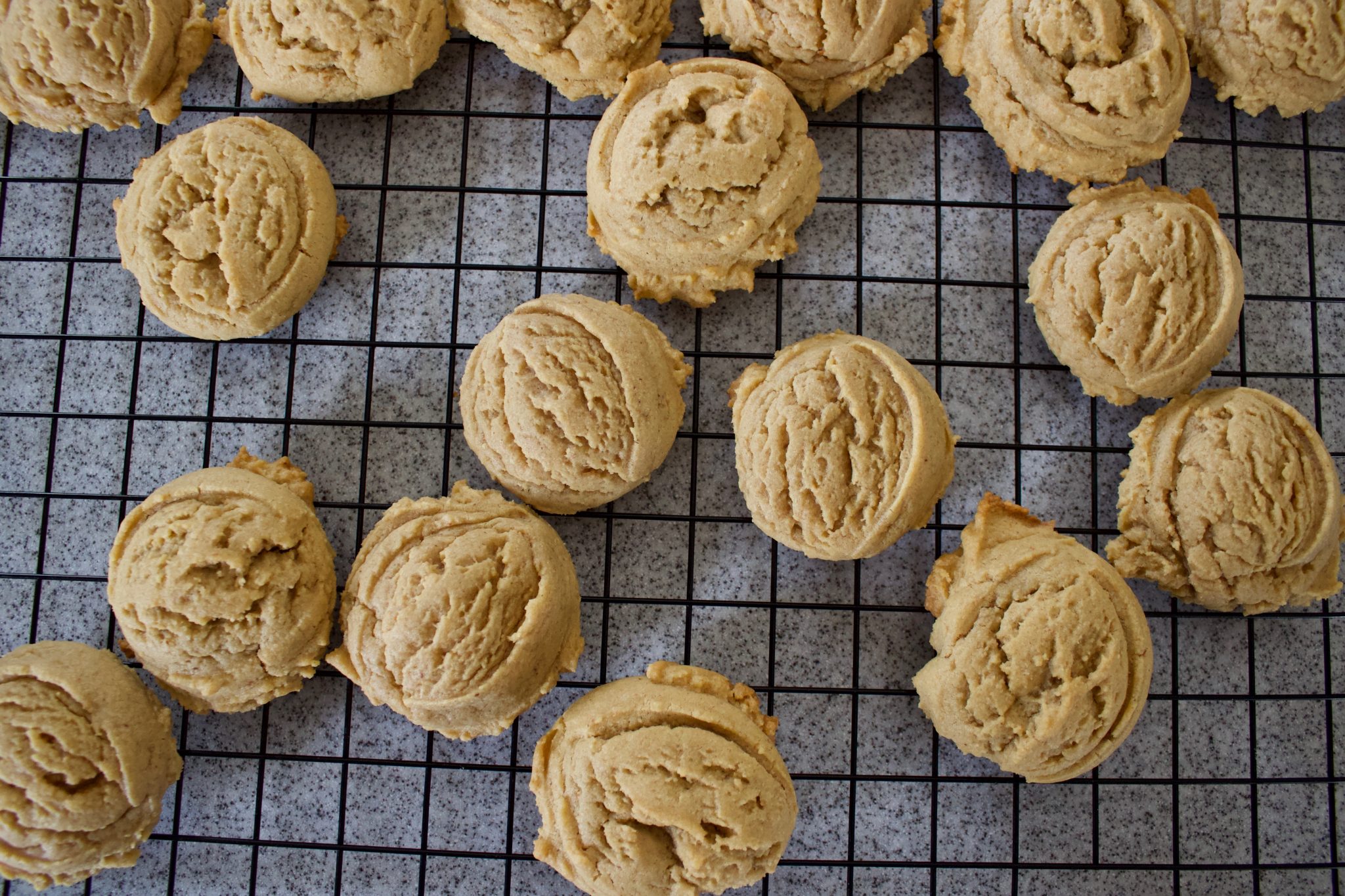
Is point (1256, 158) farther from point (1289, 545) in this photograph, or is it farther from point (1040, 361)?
point (1289, 545)

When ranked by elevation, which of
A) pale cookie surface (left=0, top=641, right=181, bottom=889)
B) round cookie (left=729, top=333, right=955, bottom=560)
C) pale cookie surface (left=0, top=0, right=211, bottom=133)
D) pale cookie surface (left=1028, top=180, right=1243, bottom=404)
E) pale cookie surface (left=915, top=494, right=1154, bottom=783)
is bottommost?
pale cookie surface (left=0, top=641, right=181, bottom=889)

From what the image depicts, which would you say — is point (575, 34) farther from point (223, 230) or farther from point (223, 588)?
point (223, 588)

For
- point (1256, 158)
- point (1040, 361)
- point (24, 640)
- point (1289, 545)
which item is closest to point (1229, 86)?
point (1256, 158)

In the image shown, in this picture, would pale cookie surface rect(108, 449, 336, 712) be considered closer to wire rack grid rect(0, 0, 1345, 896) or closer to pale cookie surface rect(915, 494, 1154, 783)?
wire rack grid rect(0, 0, 1345, 896)

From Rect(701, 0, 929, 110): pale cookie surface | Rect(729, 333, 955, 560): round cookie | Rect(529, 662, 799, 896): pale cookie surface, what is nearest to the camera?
Rect(529, 662, 799, 896): pale cookie surface

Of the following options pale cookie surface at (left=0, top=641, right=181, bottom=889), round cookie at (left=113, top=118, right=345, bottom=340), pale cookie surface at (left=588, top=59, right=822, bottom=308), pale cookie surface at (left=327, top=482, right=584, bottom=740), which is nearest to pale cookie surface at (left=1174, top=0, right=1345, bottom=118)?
pale cookie surface at (left=588, top=59, right=822, bottom=308)
